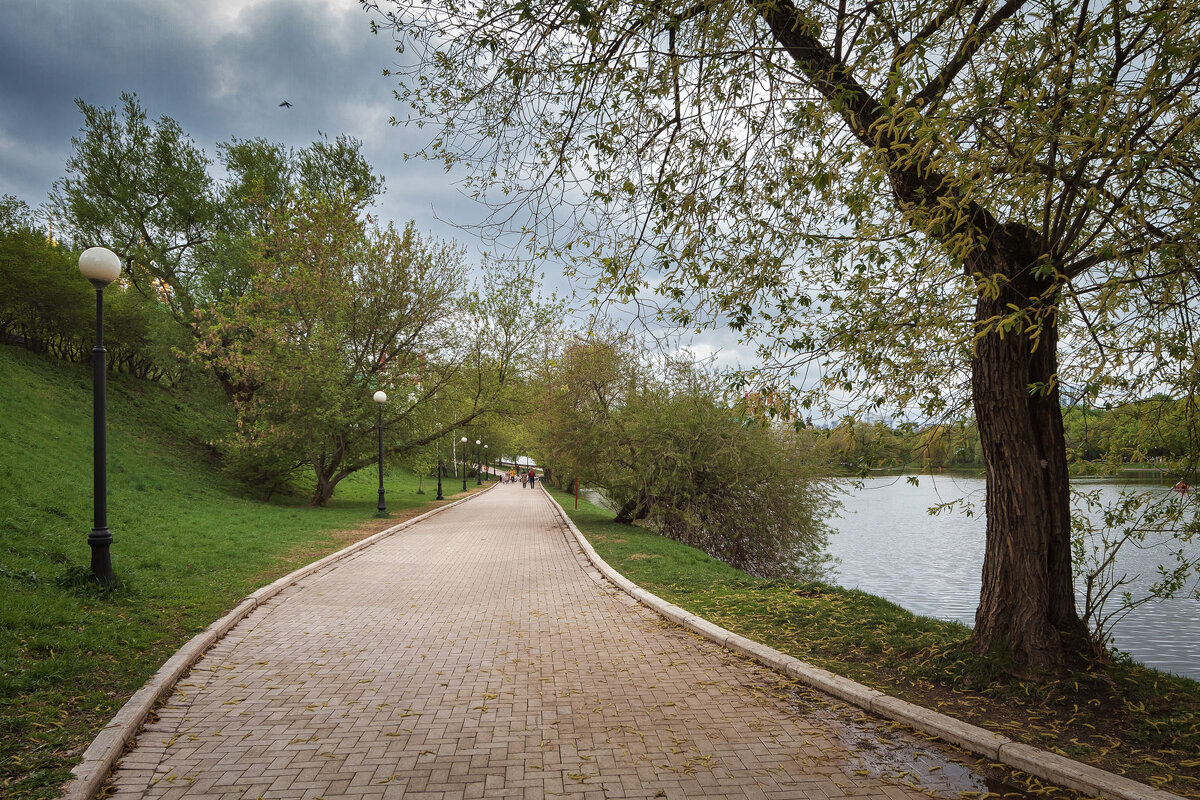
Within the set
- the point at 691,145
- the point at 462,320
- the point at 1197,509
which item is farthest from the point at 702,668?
the point at 462,320

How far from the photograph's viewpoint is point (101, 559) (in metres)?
7.35

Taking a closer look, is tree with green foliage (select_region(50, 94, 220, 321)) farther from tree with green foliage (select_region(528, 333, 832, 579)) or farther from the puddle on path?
the puddle on path

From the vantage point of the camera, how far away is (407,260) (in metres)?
22.6

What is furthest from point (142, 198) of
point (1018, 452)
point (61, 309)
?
point (1018, 452)

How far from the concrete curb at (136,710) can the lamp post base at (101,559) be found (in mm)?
1432

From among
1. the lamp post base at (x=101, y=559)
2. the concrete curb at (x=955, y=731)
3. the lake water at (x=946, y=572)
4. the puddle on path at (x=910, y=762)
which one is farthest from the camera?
the lake water at (x=946, y=572)

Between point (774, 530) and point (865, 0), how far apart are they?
14.4m

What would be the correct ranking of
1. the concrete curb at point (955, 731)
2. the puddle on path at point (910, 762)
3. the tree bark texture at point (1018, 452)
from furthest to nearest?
the tree bark texture at point (1018, 452) < the puddle on path at point (910, 762) < the concrete curb at point (955, 731)

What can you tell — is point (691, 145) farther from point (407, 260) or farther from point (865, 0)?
point (407, 260)

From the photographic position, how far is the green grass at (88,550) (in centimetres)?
434

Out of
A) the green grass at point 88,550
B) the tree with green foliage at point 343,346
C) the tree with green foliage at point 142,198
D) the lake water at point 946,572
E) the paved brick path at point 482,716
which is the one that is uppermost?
the tree with green foliage at point 142,198

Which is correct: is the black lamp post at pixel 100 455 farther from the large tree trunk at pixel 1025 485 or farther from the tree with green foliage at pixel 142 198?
the tree with green foliage at pixel 142 198

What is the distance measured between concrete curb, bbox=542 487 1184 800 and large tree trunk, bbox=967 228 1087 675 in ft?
3.78

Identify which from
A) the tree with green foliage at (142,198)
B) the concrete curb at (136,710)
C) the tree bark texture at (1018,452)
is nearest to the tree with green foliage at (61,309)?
the tree with green foliage at (142,198)
